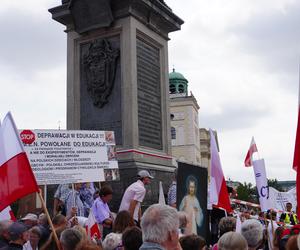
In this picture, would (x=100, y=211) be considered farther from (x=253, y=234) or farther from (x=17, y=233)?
(x=253, y=234)

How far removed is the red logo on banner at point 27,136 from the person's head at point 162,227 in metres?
5.57

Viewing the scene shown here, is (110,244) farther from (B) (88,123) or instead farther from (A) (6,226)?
(B) (88,123)

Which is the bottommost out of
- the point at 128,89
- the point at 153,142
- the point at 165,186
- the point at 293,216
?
the point at 293,216

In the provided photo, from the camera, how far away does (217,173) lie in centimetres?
694

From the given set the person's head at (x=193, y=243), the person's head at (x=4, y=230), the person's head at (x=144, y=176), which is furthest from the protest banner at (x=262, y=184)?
the person's head at (x=4, y=230)

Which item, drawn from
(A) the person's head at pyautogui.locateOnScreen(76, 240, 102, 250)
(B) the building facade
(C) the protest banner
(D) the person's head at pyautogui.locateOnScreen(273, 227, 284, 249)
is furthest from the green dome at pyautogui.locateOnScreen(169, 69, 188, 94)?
(A) the person's head at pyautogui.locateOnScreen(76, 240, 102, 250)

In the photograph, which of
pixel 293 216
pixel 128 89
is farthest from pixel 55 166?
pixel 293 216

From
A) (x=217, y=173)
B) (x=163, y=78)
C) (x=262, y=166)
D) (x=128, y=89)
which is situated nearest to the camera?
(x=217, y=173)

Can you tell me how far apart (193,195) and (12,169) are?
2.73 m

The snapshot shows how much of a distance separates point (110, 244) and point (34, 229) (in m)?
1.53

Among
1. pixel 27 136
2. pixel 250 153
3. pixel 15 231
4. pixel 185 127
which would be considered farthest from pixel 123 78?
pixel 185 127

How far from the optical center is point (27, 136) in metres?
8.56

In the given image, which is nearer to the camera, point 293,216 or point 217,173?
point 217,173

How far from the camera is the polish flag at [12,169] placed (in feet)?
17.2
